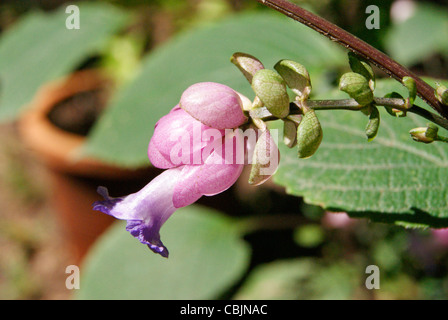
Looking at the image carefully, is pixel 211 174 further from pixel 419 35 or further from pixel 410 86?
Answer: pixel 419 35

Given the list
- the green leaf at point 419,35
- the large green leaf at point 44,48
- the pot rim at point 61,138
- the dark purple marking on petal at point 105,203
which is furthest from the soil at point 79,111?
the dark purple marking on petal at point 105,203

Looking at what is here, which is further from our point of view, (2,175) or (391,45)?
(2,175)

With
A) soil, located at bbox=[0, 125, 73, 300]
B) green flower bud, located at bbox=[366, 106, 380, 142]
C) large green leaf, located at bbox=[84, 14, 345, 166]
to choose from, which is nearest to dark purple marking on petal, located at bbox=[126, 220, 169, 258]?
green flower bud, located at bbox=[366, 106, 380, 142]

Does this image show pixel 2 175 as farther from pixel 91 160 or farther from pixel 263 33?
pixel 263 33

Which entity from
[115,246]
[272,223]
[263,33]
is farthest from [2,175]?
[263,33]

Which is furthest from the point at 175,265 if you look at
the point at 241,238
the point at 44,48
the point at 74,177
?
the point at 44,48

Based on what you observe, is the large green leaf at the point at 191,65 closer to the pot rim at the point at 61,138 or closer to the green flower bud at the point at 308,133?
the pot rim at the point at 61,138
